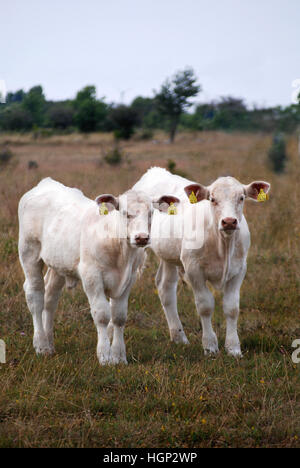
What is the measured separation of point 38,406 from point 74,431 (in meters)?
0.51

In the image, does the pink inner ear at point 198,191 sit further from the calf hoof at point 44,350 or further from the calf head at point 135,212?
the calf hoof at point 44,350

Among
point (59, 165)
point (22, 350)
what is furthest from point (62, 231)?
point (59, 165)

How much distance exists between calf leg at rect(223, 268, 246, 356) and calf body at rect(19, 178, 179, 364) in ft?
3.60

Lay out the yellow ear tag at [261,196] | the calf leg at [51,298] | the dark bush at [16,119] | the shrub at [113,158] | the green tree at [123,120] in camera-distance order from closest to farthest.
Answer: the yellow ear tag at [261,196], the calf leg at [51,298], the dark bush at [16,119], the shrub at [113,158], the green tree at [123,120]

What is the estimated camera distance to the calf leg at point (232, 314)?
6.50m

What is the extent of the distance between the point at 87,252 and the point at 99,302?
52cm

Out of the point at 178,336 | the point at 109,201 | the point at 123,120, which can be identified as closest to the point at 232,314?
the point at 178,336

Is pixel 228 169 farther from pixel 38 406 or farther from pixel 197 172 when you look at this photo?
pixel 38 406

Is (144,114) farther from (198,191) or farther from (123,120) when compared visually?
(198,191)

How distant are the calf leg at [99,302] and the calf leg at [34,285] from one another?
0.84m

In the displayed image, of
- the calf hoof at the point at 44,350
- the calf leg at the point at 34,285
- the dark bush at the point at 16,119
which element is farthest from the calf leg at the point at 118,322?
the dark bush at the point at 16,119

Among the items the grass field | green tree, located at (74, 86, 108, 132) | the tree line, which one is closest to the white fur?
the grass field

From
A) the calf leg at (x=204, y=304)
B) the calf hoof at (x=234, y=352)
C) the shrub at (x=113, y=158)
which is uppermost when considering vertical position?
the shrub at (x=113, y=158)

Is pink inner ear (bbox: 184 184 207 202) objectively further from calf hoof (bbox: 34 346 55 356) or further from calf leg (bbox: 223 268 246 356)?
calf hoof (bbox: 34 346 55 356)
